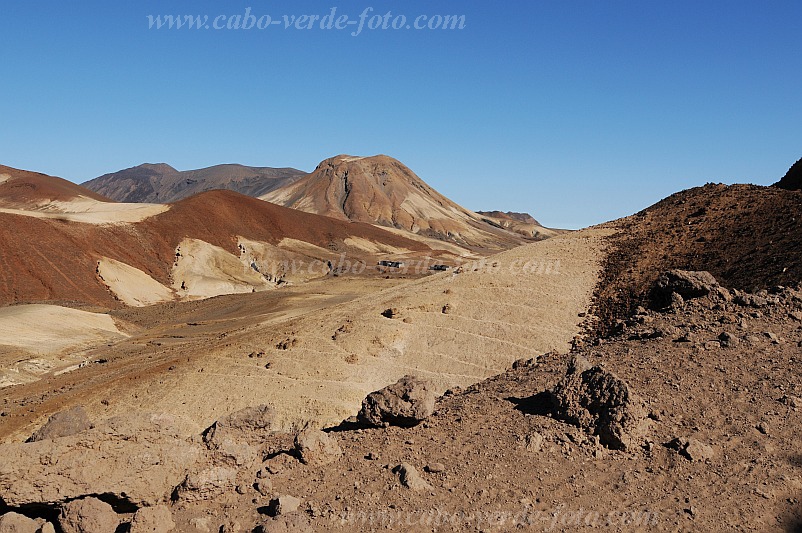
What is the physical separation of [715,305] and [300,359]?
493 inches

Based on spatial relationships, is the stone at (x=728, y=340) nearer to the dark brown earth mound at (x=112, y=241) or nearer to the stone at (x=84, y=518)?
the stone at (x=84, y=518)

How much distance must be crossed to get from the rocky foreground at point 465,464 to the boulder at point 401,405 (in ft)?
0.07

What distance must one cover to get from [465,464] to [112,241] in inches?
2010

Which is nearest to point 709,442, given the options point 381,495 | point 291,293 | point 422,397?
point 422,397

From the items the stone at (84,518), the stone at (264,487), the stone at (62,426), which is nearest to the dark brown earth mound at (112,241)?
the stone at (62,426)

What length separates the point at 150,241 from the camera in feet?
182

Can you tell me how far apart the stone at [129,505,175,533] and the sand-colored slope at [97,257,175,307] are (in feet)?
134

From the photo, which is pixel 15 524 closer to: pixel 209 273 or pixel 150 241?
pixel 209 273

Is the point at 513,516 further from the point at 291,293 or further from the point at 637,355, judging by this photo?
the point at 291,293

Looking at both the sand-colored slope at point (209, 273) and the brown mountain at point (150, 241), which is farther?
the sand-colored slope at point (209, 273)

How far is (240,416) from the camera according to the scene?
358 inches

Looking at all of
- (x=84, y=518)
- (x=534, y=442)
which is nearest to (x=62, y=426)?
(x=84, y=518)

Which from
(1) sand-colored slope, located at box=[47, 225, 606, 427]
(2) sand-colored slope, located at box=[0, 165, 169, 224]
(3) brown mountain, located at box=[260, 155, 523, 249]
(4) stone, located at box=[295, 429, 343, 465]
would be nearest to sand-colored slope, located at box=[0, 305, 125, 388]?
(1) sand-colored slope, located at box=[47, 225, 606, 427]

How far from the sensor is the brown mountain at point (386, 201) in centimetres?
13975
